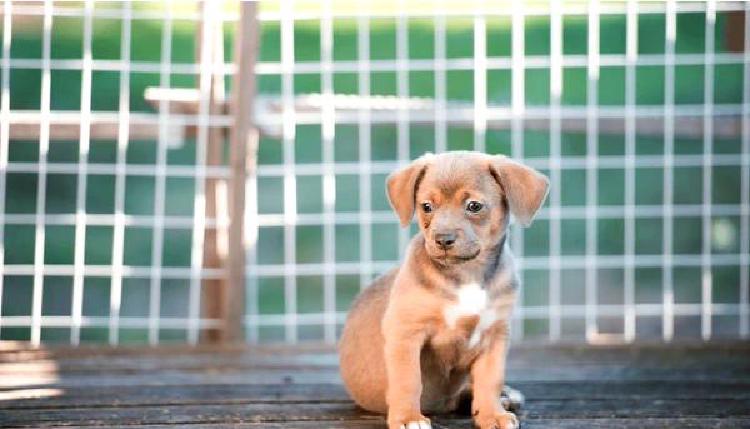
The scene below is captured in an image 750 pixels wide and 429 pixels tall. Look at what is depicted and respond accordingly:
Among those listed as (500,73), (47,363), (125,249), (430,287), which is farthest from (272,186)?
(430,287)

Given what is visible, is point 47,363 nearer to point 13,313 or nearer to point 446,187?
point 446,187

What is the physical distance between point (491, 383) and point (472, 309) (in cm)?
22

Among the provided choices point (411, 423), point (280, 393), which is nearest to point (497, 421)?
point (411, 423)

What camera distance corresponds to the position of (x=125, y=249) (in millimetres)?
8227

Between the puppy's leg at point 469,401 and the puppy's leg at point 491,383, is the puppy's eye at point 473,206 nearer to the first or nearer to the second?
the puppy's leg at point 491,383

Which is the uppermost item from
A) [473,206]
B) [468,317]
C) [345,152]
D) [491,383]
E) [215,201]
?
[345,152]

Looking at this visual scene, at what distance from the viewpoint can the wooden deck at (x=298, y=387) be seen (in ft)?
10.2

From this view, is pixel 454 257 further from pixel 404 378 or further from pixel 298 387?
pixel 298 387

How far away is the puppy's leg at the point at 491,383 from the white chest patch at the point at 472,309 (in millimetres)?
53

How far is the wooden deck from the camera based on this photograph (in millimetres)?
3094

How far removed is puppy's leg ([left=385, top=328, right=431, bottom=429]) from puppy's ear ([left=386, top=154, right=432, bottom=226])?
33 cm

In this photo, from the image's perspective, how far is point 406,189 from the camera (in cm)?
298

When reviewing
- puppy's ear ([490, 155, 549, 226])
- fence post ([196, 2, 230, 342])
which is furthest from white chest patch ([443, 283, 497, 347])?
fence post ([196, 2, 230, 342])

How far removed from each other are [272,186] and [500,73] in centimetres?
212
